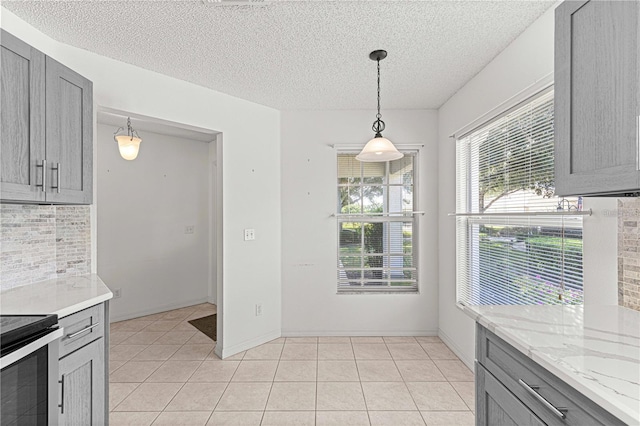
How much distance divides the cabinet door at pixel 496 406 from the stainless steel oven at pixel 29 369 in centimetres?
185

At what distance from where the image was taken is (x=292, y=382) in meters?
2.64

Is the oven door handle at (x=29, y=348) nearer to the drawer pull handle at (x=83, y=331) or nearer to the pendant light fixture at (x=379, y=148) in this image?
the drawer pull handle at (x=83, y=331)

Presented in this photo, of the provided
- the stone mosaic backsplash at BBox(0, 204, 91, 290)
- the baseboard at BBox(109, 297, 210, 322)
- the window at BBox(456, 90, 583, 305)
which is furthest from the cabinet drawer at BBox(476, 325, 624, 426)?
the baseboard at BBox(109, 297, 210, 322)

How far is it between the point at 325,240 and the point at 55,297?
8.01 feet

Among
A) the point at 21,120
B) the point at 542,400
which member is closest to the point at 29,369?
the point at 21,120

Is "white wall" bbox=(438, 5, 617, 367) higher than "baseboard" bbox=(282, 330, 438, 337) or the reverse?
higher

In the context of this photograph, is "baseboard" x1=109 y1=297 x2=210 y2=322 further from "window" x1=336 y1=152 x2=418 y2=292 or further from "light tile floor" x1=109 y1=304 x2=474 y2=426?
"window" x1=336 y1=152 x2=418 y2=292

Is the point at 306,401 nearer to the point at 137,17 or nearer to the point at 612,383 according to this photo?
the point at 612,383

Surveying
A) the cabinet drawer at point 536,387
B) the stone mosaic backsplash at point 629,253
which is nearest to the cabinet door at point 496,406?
the cabinet drawer at point 536,387

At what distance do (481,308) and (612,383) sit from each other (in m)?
0.66

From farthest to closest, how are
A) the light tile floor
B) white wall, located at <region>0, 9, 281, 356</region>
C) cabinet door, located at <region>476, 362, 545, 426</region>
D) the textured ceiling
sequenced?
white wall, located at <region>0, 9, 281, 356</region> → the light tile floor → the textured ceiling → cabinet door, located at <region>476, 362, 545, 426</region>

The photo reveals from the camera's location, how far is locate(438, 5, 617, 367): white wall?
157cm

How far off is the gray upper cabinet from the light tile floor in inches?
62.8

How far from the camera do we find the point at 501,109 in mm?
2324
